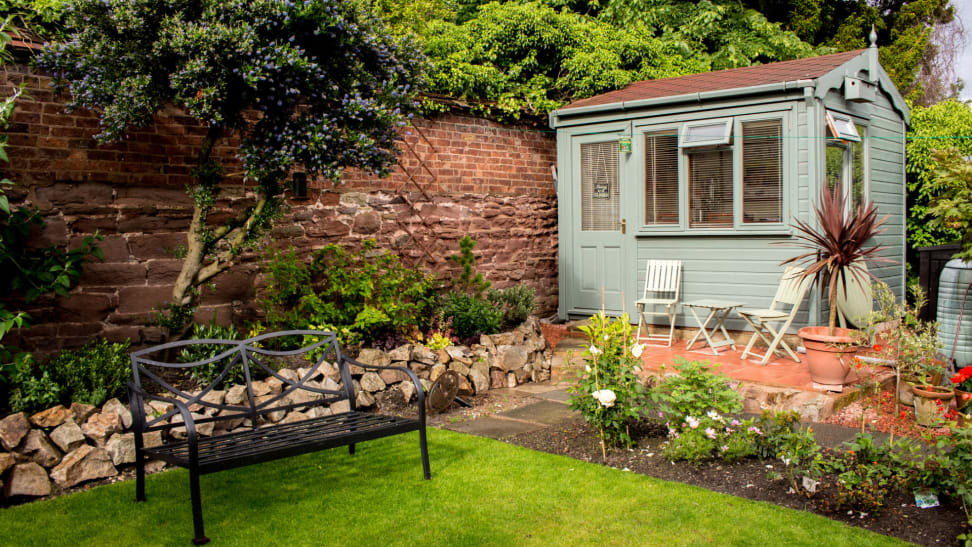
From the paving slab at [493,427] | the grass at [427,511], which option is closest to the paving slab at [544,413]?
the paving slab at [493,427]

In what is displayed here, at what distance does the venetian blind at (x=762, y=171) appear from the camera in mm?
7863

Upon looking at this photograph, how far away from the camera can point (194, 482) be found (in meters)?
3.57

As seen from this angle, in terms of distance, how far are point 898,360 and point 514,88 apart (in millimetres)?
7255

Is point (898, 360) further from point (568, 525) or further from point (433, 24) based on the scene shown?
point (433, 24)

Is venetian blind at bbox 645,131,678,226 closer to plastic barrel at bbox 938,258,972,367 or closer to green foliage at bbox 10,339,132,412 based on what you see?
plastic barrel at bbox 938,258,972,367

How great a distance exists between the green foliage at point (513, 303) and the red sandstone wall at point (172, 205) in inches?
32.4

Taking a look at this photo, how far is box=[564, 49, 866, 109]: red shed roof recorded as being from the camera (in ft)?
26.0

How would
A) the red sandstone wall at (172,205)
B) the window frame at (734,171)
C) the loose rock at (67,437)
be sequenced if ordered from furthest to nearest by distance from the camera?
the window frame at (734,171) → the red sandstone wall at (172,205) → the loose rock at (67,437)

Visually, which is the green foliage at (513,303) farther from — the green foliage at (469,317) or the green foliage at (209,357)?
the green foliage at (209,357)

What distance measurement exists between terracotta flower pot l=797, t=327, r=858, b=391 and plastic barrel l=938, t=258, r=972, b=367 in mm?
1235

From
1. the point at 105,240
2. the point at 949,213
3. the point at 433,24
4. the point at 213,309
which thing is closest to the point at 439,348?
the point at 213,309

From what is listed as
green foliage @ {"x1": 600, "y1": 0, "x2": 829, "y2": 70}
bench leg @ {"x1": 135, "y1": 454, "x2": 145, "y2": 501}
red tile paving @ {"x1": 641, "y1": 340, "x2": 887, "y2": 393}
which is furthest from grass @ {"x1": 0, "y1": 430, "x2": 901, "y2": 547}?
green foliage @ {"x1": 600, "y1": 0, "x2": 829, "y2": 70}

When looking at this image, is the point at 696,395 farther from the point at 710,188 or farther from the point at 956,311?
the point at 710,188

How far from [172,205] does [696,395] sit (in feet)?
15.5
